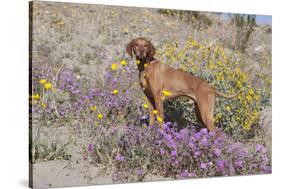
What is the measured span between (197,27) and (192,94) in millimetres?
957

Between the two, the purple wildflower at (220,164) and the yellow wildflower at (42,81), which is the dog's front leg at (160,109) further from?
the yellow wildflower at (42,81)

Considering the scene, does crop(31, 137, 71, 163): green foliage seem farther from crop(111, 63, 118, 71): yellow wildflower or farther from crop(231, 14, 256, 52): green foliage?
crop(231, 14, 256, 52): green foliage

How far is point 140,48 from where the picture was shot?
24.4 feet

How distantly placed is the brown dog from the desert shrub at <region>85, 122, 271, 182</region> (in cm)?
29

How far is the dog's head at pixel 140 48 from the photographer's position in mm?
7422

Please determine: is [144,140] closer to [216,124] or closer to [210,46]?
[216,124]

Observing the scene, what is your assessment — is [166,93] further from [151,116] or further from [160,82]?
[151,116]

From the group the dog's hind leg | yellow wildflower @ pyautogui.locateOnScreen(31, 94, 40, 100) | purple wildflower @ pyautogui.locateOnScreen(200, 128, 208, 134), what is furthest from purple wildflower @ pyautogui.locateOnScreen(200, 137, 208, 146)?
yellow wildflower @ pyautogui.locateOnScreen(31, 94, 40, 100)

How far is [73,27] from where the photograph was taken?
281 inches

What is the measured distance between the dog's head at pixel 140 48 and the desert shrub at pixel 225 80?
0.83 ft

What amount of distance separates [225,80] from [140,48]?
54.1 inches

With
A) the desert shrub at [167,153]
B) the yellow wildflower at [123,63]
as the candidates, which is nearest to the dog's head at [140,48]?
the yellow wildflower at [123,63]
